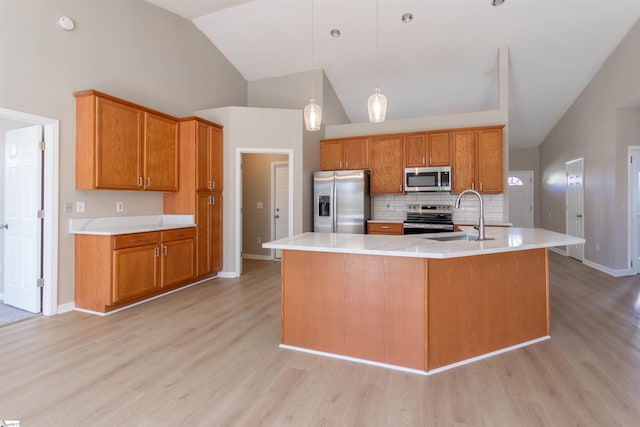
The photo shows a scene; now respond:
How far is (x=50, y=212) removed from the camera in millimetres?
3242

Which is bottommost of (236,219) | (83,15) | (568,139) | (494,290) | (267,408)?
(267,408)

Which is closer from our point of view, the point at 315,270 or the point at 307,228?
the point at 315,270


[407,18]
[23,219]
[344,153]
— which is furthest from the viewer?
[344,153]

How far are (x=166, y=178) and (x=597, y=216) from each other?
23.0 ft

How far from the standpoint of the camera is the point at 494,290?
2432 millimetres

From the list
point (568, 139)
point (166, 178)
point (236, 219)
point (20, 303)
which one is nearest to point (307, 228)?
point (236, 219)

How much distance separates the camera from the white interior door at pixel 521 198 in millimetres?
8172

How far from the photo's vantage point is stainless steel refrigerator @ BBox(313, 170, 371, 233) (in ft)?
17.1

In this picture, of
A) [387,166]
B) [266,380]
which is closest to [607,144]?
[387,166]

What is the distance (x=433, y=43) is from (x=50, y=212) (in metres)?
5.68

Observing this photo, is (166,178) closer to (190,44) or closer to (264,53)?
(190,44)

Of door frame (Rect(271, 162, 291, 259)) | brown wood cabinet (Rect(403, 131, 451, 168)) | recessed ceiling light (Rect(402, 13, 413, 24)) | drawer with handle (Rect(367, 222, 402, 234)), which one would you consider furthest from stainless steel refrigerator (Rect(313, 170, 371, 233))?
recessed ceiling light (Rect(402, 13, 413, 24))

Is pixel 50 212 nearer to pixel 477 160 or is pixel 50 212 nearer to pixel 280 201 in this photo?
pixel 280 201

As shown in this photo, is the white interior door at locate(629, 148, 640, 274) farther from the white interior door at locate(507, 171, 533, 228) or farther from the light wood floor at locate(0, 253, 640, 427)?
the white interior door at locate(507, 171, 533, 228)
